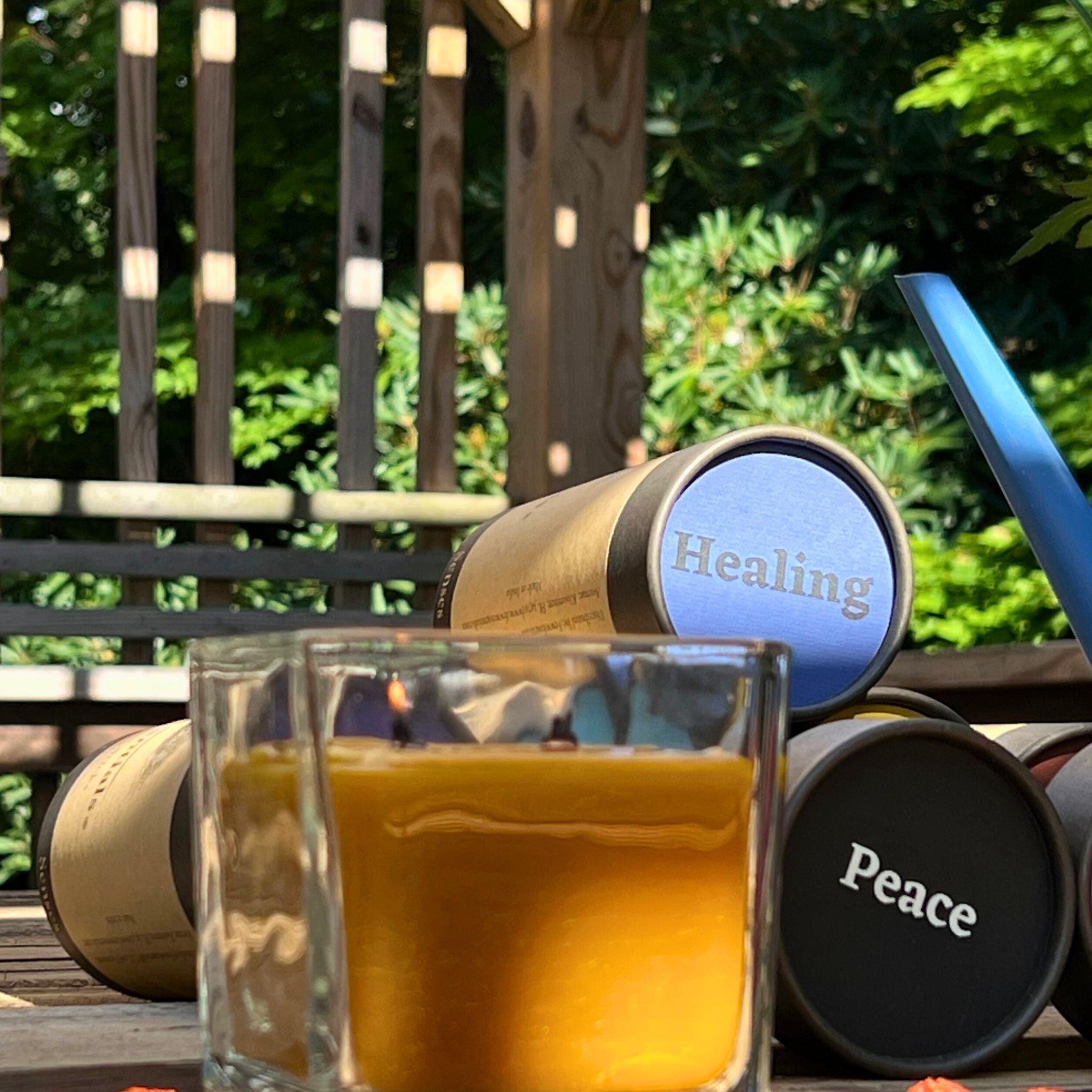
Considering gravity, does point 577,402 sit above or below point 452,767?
above

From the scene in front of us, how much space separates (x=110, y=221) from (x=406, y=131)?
115 centimetres

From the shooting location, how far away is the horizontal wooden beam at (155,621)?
2498 millimetres

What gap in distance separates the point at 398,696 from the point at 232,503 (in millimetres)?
2122

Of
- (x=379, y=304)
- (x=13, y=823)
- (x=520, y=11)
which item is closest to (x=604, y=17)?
(x=520, y=11)

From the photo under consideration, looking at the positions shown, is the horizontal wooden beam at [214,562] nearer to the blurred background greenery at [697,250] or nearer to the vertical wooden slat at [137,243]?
the vertical wooden slat at [137,243]

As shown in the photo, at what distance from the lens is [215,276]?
250 centimetres

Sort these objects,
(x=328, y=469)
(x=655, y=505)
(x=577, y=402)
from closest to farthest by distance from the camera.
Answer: (x=655, y=505) < (x=577, y=402) < (x=328, y=469)

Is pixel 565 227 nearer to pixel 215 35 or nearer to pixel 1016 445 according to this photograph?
pixel 215 35

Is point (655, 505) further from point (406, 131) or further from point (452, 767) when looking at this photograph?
point (406, 131)

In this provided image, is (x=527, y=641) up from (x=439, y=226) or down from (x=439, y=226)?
down

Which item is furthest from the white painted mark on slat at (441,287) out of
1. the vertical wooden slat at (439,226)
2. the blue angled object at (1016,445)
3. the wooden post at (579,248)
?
the blue angled object at (1016,445)

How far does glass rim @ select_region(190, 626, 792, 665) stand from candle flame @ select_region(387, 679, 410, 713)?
1 centimetres

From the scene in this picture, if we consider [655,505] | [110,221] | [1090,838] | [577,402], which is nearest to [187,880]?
[655,505]

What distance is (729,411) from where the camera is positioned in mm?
5355
